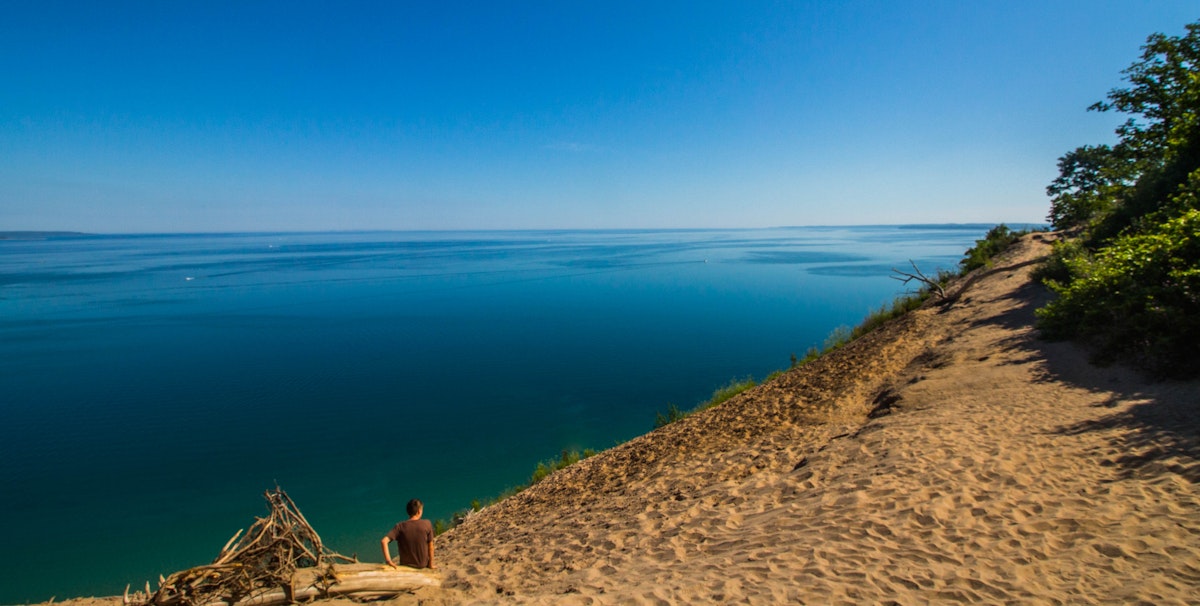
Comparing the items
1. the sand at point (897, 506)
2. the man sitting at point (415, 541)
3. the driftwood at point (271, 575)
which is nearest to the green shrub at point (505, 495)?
the sand at point (897, 506)

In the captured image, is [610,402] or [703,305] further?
[703,305]

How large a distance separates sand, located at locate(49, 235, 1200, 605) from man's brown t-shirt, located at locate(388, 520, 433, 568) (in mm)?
400

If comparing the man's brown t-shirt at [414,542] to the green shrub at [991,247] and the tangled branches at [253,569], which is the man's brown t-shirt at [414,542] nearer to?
the tangled branches at [253,569]

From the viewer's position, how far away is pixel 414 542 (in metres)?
6.31

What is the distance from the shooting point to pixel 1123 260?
35.2ft

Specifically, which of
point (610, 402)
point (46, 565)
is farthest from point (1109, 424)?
point (46, 565)

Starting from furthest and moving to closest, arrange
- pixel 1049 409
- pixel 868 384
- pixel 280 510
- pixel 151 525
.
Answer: pixel 868 384 < pixel 151 525 < pixel 1049 409 < pixel 280 510

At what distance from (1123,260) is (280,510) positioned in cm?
1614

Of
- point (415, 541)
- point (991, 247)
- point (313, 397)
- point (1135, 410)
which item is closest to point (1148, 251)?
point (1135, 410)

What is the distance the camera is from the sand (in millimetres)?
4758

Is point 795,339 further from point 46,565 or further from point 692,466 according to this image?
point 46,565

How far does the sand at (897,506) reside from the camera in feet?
15.6

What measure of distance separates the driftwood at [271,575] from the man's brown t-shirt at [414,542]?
486mm

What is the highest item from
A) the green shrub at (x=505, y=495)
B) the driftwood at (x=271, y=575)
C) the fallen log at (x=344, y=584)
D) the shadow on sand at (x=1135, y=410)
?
the shadow on sand at (x=1135, y=410)
